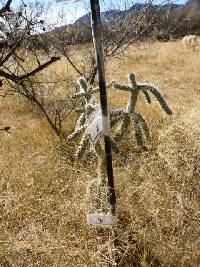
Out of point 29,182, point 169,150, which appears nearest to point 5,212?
point 29,182

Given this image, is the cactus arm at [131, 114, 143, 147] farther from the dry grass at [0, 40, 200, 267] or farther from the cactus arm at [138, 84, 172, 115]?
the cactus arm at [138, 84, 172, 115]

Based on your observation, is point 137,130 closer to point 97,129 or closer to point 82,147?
point 82,147

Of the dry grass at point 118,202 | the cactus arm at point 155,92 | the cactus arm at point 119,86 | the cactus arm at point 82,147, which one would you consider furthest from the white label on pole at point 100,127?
the cactus arm at point 155,92

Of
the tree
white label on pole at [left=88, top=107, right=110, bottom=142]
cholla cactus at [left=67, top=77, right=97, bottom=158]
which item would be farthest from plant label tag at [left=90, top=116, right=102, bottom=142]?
cholla cactus at [left=67, top=77, right=97, bottom=158]

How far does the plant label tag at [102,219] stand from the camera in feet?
11.2

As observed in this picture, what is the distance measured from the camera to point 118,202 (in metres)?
4.13

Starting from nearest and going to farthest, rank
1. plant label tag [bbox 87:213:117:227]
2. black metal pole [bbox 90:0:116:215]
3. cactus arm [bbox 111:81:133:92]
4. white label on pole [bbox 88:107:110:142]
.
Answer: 1. black metal pole [bbox 90:0:116:215]
2. white label on pole [bbox 88:107:110:142]
3. plant label tag [bbox 87:213:117:227]
4. cactus arm [bbox 111:81:133:92]

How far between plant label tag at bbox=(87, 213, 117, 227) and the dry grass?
0.20 metres

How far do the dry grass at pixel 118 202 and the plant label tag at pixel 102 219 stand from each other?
205 mm

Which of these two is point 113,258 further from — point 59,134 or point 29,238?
point 59,134

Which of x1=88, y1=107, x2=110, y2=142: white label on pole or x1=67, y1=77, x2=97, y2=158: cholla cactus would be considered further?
x1=67, y1=77, x2=97, y2=158: cholla cactus

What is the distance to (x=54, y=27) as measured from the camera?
695 centimetres

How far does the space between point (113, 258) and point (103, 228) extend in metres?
0.43

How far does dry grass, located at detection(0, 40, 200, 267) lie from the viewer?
3.59 m
